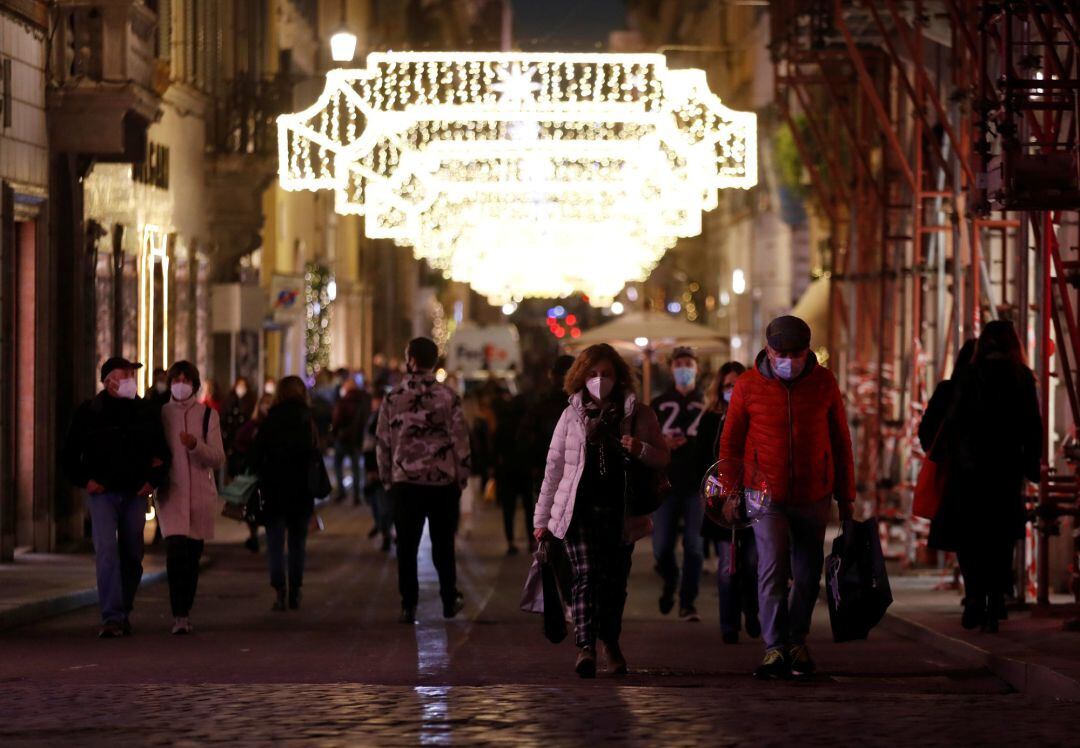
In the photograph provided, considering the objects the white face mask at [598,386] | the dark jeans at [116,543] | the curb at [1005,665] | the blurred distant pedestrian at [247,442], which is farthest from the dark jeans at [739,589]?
the blurred distant pedestrian at [247,442]

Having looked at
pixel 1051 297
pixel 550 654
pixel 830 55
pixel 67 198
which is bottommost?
pixel 550 654

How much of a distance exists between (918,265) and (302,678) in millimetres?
10777

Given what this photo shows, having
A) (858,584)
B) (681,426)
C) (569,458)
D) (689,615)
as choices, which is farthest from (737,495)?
(681,426)

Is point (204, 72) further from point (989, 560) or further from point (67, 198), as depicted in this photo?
point (989, 560)

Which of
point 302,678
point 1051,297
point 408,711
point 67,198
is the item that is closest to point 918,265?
point 1051,297

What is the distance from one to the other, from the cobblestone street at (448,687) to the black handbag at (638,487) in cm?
86

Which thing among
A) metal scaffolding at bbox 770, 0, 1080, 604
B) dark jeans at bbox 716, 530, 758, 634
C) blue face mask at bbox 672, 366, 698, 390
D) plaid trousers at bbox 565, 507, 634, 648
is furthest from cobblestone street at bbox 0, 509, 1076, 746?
metal scaffolding at bbox 770, 0, 1080, 604

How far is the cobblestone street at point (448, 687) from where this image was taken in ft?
30.9

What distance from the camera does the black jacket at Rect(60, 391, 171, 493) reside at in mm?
14711

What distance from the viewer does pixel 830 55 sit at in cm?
2492

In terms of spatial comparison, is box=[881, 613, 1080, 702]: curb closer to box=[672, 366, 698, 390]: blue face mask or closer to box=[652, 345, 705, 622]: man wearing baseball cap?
box=[652, 345, 705, 622]: man wearing baseball cap

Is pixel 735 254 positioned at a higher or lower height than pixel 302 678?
higher

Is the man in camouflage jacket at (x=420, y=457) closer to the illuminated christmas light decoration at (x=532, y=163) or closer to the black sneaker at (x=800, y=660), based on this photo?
A: the black sneaker at (x=800, y=660)

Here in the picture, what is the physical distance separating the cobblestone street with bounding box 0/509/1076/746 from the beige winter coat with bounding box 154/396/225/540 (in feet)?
2.35
